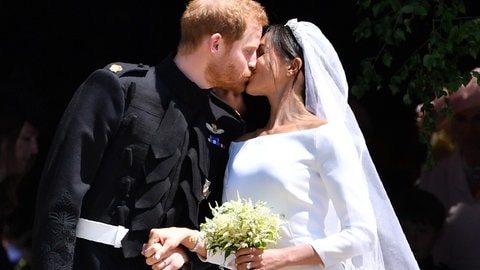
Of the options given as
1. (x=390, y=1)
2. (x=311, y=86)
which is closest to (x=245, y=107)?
(x=390, y=1)

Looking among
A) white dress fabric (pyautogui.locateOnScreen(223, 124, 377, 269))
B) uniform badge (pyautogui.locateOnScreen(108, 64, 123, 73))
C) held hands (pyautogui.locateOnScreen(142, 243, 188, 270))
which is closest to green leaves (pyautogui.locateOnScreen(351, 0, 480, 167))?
white dress fabric (pyautogui.locateOnScreen(223, 124, 377, 269))

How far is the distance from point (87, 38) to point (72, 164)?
7.95 feet

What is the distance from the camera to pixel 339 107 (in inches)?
185

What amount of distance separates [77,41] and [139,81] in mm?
2204

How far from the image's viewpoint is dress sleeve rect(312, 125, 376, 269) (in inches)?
172

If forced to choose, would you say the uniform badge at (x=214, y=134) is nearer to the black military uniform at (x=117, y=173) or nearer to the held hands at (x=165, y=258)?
the black military uniform at (x=117, y=173)

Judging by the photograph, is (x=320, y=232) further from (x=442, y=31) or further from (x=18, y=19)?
(x=18, y=19)

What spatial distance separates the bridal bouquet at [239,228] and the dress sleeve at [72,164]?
0.49m

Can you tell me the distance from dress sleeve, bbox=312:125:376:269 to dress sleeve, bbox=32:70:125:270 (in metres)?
0.79

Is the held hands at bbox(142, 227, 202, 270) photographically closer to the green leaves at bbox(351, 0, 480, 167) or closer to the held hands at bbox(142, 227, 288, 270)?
the held hands at bbox(142, 227, 288, 270)

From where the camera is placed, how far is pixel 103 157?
4430 mm

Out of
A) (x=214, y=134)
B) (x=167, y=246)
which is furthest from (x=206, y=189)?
(x=167, y=246)

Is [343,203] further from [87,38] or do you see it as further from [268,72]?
[87,38]

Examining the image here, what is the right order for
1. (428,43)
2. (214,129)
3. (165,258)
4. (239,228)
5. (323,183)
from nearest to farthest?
(239,228), (165,258), (323,183), (214,129), (428,43)
